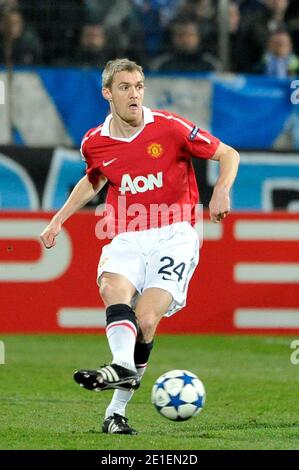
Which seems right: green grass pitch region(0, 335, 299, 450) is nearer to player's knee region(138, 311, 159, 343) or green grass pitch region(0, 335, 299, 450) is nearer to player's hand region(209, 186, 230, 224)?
player's knee region(138, 311, 159, 343)

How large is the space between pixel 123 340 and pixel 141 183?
1121 millimetres

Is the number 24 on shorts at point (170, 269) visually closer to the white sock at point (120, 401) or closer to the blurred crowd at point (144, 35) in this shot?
the white sock at point (120, 401)

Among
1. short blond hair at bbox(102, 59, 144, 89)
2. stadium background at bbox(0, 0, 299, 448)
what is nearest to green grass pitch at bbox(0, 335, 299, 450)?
stadium background at bbox(0, 0, 299, 448)

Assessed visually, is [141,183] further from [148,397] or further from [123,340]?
[148,397]

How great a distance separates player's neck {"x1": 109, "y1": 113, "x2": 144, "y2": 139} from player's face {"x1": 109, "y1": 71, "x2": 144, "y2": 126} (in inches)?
4.6

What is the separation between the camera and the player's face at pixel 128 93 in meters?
7.05

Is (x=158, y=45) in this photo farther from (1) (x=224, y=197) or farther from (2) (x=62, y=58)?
(1) (x=224, y=197)

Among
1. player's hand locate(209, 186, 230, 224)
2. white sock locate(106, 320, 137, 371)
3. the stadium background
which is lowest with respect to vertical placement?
white sock locate(106, 320, 137, 371)

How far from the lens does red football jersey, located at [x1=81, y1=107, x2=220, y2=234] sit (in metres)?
7.25

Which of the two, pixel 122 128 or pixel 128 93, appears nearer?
pixel 128 93

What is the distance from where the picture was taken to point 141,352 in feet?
22.9

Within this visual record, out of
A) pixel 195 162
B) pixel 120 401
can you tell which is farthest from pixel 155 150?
Answer: pixel 195 162

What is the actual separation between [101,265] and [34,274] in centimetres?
557
